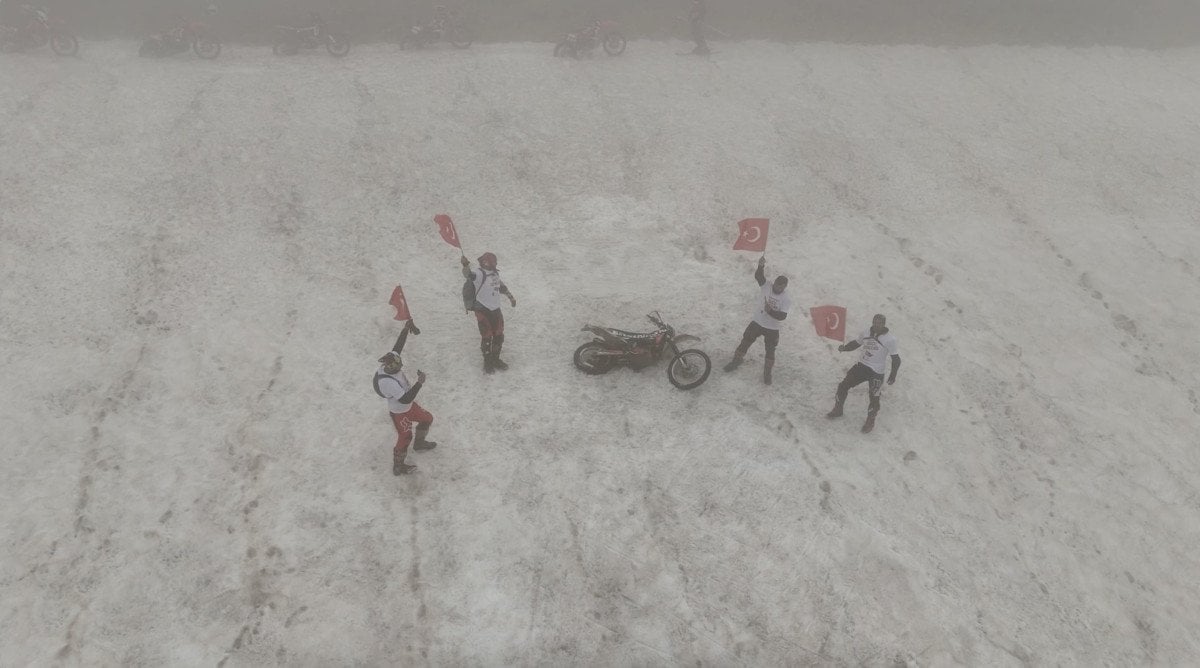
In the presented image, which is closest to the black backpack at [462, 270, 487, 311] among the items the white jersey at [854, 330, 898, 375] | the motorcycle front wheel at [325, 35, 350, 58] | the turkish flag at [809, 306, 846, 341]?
the turkish flag at [809, 306, 846, 341]

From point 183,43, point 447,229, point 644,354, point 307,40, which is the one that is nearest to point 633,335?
point 644,354

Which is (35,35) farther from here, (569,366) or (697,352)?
Answer: (697,352)

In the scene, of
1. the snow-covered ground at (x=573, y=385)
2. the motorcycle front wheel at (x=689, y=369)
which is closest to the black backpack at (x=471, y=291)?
the snow-covered ground at (x=573, y=385)

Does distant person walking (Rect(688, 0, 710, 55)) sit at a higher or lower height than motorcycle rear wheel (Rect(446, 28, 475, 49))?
higher

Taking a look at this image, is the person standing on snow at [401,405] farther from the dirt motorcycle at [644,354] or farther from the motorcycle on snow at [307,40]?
the motorcycle on snow at [307,40]

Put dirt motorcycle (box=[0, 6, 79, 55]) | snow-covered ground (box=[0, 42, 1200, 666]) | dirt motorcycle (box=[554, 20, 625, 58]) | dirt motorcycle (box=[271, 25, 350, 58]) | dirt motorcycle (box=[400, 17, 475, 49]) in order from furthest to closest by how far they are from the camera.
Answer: dirt motorcycle (box=[554, 20, 625, 58])
dirt motorcycle (box=[400, 17, 475, 49])
dirt motorcycle (box=[271, 25, 350, 58])
dirt motorcycle (box=[0, 6, 79, 55])
snow-covered ground (box=[0, 42, 1200, 666])

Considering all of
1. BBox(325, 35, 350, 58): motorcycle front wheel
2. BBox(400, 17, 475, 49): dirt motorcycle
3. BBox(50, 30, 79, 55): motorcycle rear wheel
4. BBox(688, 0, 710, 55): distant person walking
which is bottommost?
BBox(50, 30, 79, 55): motorcycle rear wheel

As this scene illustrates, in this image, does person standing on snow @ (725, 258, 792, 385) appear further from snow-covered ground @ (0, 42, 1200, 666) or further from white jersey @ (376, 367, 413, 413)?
white jersey @ (376, 367, 413, 413)

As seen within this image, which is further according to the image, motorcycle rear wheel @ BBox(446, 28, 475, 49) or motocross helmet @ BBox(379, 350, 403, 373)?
motorcycle rear wheel @ BBox(446, 28, 475, 49)
